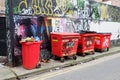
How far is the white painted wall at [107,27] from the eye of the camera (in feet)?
42.6

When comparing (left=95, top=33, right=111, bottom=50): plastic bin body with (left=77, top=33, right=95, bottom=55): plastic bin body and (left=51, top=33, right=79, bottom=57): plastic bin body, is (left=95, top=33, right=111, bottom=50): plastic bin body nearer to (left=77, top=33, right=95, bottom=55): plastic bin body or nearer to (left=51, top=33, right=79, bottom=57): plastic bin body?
(left=77, top=33, right=95, bottom=55): plastic bin body

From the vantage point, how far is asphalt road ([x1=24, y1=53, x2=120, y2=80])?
7152mm

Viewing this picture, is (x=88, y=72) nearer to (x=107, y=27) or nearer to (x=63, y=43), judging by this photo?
(x=63, y=43)

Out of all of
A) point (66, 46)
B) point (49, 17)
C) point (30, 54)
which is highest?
point (49, 17)

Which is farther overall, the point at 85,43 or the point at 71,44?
the point at 85,43

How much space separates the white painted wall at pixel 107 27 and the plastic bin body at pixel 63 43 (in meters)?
3.47

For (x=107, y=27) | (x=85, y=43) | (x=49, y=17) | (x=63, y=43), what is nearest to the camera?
(x=63, y=43)

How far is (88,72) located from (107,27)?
268 inches

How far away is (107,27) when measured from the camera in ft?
46.3

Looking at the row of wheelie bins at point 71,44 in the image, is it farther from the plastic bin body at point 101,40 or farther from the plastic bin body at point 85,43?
the plastic bin body at point 101,40

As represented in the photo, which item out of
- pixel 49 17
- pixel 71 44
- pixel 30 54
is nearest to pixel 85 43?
pixel 71 44

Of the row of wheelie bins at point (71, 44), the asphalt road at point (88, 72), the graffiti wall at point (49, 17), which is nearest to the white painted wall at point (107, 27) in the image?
the graffiti wall at point (49, 17)

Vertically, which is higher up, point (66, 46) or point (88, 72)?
point (66, 46)

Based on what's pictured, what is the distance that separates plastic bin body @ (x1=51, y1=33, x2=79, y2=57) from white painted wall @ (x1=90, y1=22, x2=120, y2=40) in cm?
347
